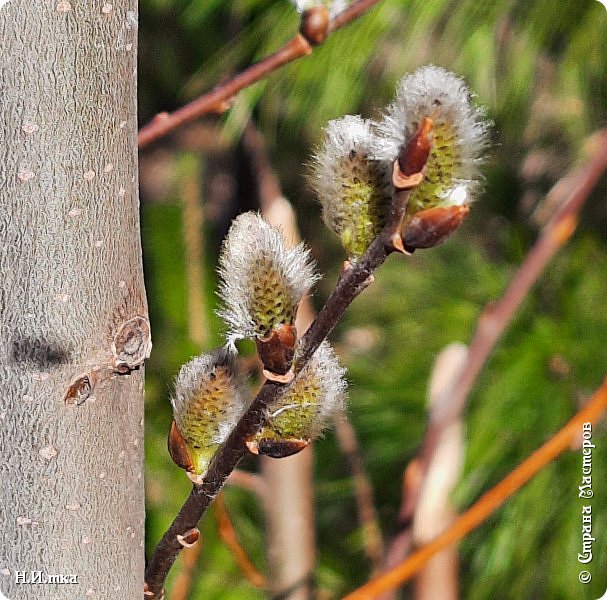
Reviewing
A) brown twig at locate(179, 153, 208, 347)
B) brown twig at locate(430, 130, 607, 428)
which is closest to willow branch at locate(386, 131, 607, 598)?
brown twig at locate(430, 130, 607, 428)

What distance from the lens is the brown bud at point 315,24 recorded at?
0.23m

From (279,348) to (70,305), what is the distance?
0.06m

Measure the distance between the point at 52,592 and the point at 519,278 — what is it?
0.88ft

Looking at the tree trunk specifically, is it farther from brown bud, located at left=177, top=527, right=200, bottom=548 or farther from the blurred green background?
the blurred green background

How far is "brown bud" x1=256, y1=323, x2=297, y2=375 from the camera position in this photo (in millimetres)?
133

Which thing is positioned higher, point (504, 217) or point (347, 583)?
point (504, 217)

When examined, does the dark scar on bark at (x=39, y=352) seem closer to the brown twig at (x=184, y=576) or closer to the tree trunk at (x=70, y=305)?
the tree trunk at (x=70, y=305)

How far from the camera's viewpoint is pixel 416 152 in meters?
0.12

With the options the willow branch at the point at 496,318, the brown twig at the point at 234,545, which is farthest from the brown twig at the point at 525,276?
the brown twig at the point at 234,545

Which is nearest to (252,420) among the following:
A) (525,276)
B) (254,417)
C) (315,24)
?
(254,417)

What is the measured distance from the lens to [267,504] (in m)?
0.39

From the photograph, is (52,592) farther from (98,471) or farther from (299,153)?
(299,153)

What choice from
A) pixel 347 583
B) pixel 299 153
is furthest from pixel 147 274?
pixel 347 583

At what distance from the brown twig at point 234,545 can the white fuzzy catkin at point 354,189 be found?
26 cm
